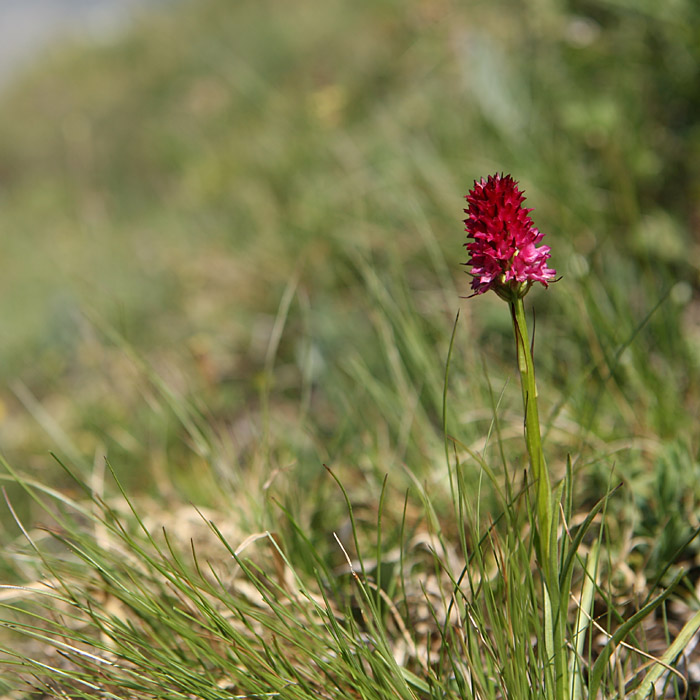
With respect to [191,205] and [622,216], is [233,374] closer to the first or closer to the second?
[622,216]

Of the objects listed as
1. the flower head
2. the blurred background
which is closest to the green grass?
the blurred background

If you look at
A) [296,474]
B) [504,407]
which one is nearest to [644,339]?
[504,407]

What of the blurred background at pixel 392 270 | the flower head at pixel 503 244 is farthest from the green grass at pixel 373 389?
the flower head at pixel 503 244

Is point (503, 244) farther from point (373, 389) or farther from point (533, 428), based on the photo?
point (373, 389)

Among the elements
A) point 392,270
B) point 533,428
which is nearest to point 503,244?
point 533,428

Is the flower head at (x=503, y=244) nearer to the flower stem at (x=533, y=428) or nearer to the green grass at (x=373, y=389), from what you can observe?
the flower stem at (x=533, y=428)

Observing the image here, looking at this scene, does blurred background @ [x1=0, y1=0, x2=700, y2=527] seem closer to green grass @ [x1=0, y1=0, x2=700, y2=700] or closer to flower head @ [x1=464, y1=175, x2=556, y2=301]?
green grass @ [x1=0, y1=0, x2=700, y2=700]

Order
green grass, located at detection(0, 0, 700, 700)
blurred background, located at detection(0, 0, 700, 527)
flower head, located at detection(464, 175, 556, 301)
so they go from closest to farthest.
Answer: flower head, located at detection(464, 175, 556, 301)
green grass, located at detection(0, 0, 700, 700)
blurred background, located at detection(0, 0, 700, 527)
